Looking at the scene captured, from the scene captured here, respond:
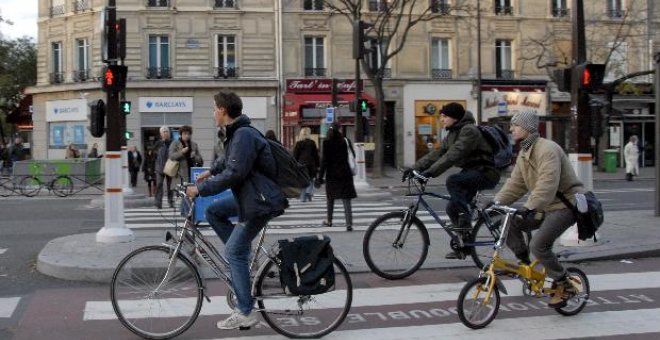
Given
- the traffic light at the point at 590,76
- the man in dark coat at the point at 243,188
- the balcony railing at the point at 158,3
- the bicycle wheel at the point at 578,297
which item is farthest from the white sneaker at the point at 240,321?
the balcony railing at the point at 158,3

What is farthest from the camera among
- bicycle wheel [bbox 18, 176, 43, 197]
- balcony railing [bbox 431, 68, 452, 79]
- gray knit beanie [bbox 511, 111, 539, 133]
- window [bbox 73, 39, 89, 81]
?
balcony railing [bbox 431, 68, 452, 79]

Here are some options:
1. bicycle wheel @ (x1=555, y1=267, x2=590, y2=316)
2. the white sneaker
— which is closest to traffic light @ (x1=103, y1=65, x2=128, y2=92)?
the white sneaker

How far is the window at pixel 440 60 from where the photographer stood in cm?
3552

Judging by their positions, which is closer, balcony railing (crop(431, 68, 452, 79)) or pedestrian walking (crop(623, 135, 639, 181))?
pedestrian walking (crop(623, 135, 639, 181))

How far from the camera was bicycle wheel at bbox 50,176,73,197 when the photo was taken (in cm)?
2195

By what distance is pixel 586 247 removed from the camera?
942 cm

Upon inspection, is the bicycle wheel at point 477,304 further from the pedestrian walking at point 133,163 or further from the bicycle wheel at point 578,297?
the pedestrian walking at point 133,163

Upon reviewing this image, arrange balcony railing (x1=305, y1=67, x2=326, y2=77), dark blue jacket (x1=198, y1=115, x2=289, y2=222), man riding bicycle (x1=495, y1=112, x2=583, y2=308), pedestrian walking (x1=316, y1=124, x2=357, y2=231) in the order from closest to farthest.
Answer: dark blue jacket (x1=198, y1=115, x2=289, y2=222) → man riding bicycle (x1=495, y1=112, x2=583, y2=308) → pedestrian walking (x1=316, y1=124, x2=357, y2=231) → balcony railing (x1=305, y1=67, x2=326, y2=77)

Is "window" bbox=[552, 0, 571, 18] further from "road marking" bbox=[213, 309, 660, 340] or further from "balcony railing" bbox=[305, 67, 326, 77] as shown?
"road marking" bbox=[213, 309, 660, 340]

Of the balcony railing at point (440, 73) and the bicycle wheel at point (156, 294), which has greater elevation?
the balcony railing at point (440, 73)

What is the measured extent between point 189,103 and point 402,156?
10.6 meters

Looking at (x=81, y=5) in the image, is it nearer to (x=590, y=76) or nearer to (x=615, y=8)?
(x=615, y=8)

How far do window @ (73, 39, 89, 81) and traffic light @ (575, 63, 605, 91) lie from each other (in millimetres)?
28688

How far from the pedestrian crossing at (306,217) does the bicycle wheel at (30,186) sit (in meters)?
6.98
